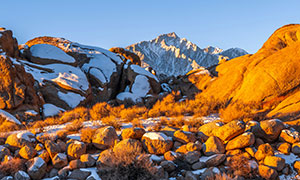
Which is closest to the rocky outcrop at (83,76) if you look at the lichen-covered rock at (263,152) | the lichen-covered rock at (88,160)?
the lichen-covered rock at (88,160)

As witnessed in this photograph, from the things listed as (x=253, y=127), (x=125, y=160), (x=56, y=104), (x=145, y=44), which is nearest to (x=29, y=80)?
(x=56, y=104)

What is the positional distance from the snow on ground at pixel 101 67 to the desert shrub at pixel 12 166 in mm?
12885

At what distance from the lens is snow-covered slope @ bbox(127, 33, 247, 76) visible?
129 m

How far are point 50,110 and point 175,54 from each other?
13630 cm

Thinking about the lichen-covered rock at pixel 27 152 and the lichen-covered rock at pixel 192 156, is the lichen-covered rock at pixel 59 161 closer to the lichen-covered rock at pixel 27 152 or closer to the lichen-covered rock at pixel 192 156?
the lichen-covered rock at pixel 27 152

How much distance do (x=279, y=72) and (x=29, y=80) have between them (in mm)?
13994

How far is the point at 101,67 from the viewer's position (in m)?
19.7

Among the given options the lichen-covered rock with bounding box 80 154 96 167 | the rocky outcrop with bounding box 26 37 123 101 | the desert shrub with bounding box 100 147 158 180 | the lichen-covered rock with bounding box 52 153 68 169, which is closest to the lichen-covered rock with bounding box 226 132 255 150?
the desert shrub with bounding box 100 147 158 180

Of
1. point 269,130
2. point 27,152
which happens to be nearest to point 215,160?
point 269,130

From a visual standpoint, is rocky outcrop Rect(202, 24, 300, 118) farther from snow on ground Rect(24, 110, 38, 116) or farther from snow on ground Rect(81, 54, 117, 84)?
snow on ground Rect(81, 54, 117, 84)

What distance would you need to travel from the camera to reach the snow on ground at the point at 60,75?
556 inches

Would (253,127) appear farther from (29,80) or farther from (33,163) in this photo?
(29,80)

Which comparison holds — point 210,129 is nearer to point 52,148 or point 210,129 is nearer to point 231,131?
point 231,131

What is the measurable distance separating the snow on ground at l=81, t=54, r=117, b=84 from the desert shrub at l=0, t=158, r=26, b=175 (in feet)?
42.3
